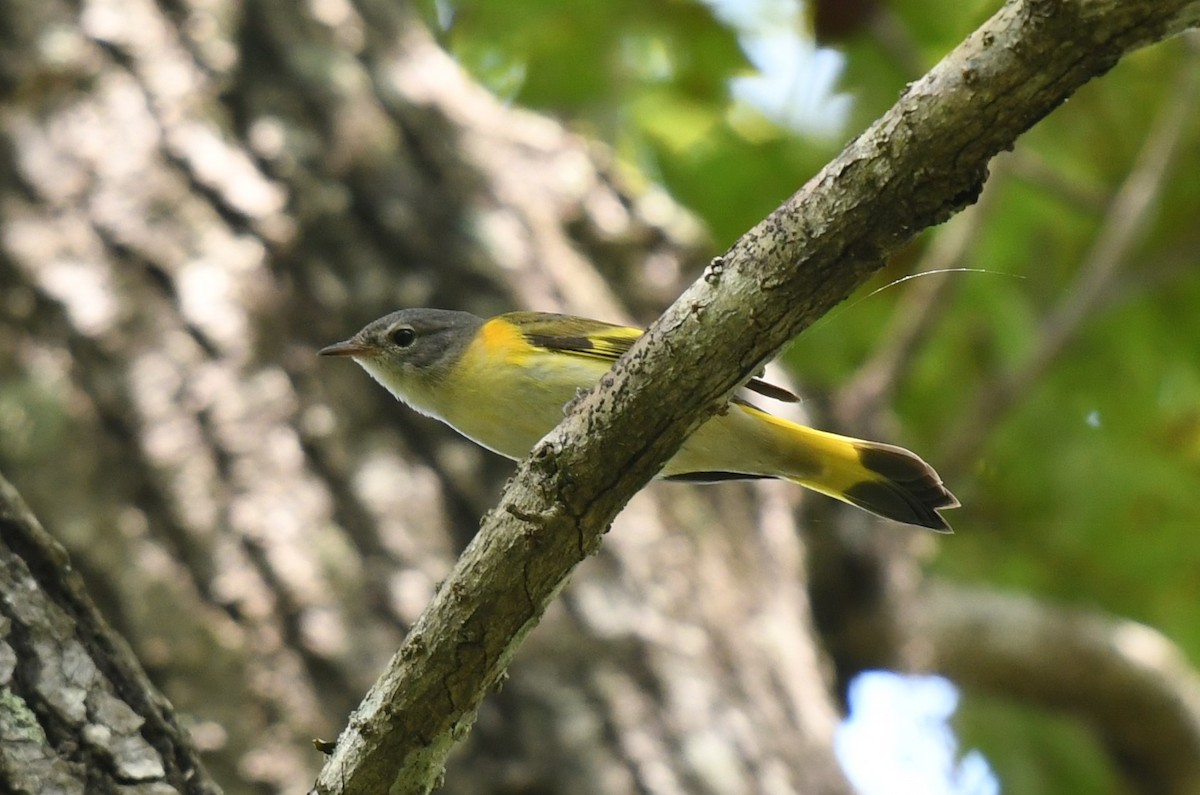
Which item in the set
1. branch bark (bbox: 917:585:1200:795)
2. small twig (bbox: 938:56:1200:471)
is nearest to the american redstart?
small twig (bbox: 938:56:1200:471)

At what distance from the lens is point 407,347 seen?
3922 millimetres

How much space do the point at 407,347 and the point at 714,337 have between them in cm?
232

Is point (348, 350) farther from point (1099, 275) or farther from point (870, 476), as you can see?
point (1099, 275)

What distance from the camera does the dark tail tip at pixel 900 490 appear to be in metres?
3.25

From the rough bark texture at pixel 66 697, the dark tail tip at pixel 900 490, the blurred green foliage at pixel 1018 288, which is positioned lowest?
the rough bark texture at pixel 66 697

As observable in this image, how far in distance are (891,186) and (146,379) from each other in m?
2.97

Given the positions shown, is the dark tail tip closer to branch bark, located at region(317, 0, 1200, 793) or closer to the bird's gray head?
the bird's gray head

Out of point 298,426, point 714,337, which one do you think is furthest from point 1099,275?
point 714,337

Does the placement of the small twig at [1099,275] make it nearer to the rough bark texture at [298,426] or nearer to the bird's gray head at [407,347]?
the rough bark texture at [298,426]

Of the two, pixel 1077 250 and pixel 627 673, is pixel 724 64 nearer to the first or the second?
pixel 1077 250

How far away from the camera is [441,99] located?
4.83m

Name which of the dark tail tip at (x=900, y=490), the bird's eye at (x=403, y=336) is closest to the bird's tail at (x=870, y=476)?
the dark tail tip at (x=900, y=490)

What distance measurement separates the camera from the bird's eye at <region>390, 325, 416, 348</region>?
3.95 meters

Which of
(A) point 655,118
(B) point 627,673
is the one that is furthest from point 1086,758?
(A) point 655,118
